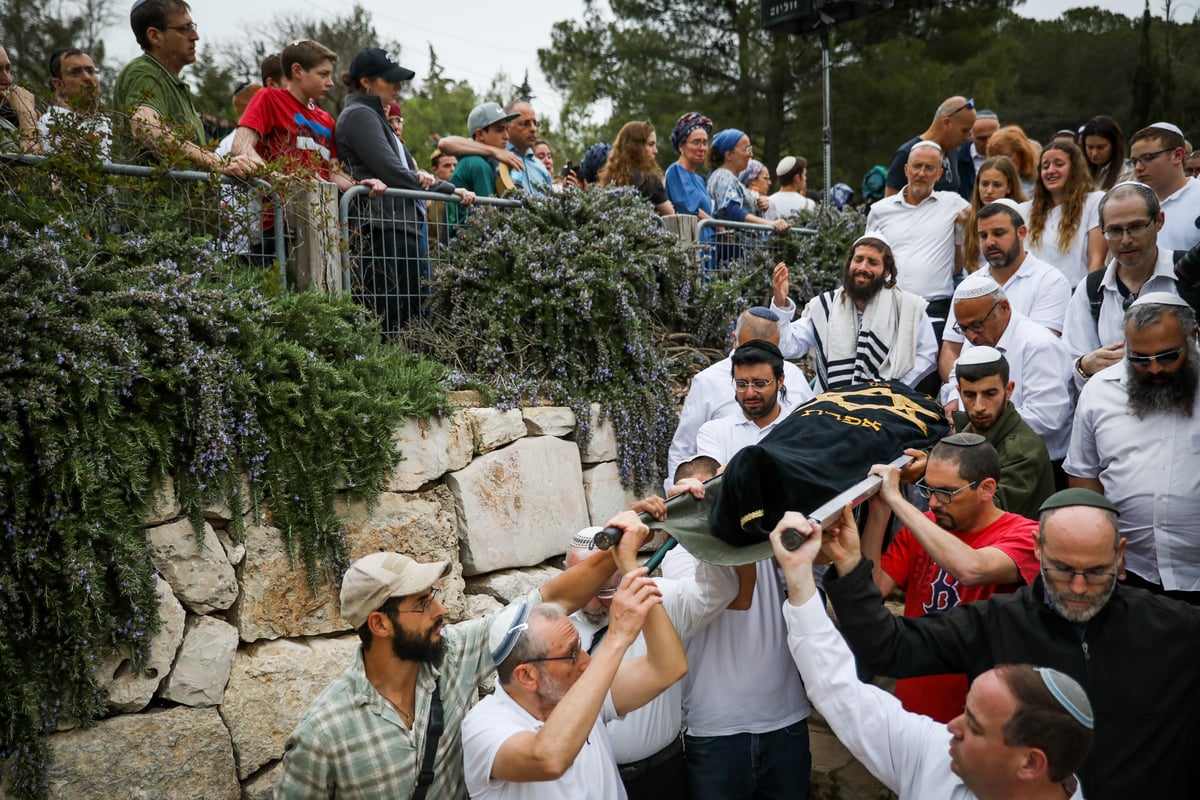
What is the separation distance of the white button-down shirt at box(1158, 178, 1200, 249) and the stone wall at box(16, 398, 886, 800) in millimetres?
3188

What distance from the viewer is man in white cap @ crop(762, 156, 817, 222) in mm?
8648

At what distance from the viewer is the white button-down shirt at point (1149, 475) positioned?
3619 mm

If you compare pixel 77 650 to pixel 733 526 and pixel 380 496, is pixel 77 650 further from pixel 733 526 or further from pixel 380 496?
pixel 733 526

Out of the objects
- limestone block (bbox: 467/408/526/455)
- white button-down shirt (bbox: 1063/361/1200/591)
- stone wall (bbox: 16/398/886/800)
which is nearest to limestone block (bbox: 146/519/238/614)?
stone wall (bbox: 16/398/886/800)

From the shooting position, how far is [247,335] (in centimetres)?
444

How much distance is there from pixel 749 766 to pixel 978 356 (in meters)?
1.85

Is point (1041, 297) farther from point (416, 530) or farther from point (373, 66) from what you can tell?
point (373, 66)

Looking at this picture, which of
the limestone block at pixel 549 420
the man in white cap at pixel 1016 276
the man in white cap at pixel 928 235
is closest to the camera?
the man in white cap at pixel 1016 276

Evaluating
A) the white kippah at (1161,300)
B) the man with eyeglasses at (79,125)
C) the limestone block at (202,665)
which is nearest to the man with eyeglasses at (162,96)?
the man with eyeglasses at (79,125)

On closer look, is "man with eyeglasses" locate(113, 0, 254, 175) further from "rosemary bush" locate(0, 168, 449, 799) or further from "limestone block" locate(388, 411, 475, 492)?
"limestone block" locate(388, 411, 475, 492)

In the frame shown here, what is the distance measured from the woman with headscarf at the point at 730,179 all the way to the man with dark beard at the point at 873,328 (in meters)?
2.58

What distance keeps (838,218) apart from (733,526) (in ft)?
18.8

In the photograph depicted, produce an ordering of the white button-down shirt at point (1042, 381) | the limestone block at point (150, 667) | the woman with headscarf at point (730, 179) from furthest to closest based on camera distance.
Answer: the woman with headscarf at point (730, 179)
the white button-down shirt at point (1042, 381)
the limestone block at point (150, 667)

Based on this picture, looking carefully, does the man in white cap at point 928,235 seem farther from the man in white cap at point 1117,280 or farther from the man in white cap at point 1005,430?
the man in white cap at point 1005,430
